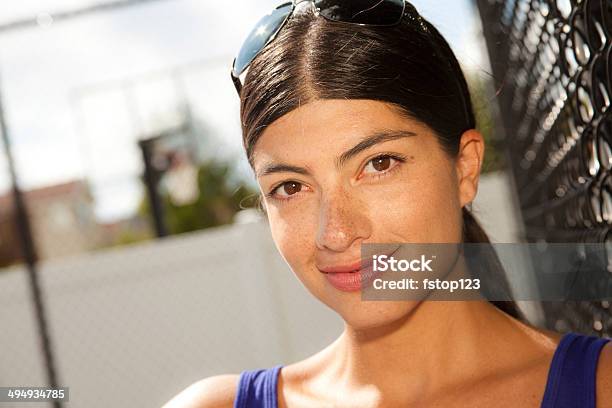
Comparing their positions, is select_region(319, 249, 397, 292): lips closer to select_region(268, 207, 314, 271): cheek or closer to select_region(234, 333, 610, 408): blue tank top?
select_region(268, 207, 314, 271): cheek

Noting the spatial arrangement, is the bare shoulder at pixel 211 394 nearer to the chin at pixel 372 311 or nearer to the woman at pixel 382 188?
the woman at pixel 382 188

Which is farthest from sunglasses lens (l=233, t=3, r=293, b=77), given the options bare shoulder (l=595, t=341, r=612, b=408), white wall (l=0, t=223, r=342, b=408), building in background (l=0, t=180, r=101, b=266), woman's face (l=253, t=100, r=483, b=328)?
building in background (l=0, t=180, r=101, b=266)

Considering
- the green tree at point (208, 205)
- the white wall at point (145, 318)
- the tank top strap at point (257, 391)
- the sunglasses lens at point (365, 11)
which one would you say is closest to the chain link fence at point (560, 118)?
the sunglasses lens at point (365, 11)

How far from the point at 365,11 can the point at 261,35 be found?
0.15m

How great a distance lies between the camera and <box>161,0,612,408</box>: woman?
1.00 m

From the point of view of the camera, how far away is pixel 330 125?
1009 millimetres

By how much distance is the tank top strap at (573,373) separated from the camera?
0.94 meters

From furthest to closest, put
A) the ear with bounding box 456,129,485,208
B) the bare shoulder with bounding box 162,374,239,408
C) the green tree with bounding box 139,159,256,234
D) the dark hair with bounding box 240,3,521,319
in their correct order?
the green tree with bounding box 139,159,256,234
the bare shoulder with bounding box 162,374,239,408
the ear with bounding box 456,129,485,208
the dark hair with bounding box 240,3,521,319

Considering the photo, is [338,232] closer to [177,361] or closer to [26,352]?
[177,361]

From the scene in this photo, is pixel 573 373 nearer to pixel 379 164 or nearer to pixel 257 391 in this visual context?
pixel 379 164

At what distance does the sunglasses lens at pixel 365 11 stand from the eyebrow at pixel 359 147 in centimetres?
16

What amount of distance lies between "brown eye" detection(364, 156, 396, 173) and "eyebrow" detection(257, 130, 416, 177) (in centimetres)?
2

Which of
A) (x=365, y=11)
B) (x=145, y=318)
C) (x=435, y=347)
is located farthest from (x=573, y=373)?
(x=145, y=318)

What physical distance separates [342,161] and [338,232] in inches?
3.4
